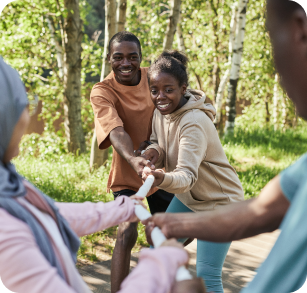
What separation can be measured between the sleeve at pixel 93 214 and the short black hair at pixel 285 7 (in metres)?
1.06

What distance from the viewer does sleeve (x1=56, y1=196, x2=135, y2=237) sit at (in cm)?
155

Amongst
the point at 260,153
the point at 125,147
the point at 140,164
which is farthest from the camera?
the point at 260,153

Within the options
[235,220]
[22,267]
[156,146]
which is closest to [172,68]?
[156,146]

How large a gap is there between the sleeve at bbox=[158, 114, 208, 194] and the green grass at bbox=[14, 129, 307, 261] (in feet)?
6.03

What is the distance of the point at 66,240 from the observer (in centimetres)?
133

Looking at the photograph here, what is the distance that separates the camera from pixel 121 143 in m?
2.65

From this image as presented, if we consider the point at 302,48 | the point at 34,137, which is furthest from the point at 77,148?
the point at 302,48

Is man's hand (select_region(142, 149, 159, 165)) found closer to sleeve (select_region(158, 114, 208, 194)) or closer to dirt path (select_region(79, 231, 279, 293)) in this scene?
sleeve (select_region(158, 114, 208, 194))

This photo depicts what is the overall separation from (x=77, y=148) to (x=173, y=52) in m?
4.86

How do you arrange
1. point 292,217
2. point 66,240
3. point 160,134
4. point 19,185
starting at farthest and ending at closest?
1. point 160,134
2. point 66,240
3. point 19,185
4. point 292,217

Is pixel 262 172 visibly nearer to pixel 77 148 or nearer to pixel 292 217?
pixel 77 148

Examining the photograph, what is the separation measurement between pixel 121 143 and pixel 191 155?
65 centimetres

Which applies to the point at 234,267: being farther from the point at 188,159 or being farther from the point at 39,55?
the point at 39,55

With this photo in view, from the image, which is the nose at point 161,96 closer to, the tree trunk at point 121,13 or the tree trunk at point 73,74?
the tree trunk at point 121,13
